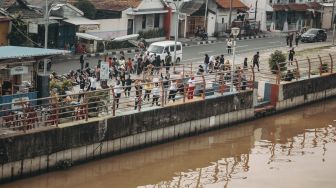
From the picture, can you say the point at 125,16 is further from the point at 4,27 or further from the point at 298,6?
the point at 298,6

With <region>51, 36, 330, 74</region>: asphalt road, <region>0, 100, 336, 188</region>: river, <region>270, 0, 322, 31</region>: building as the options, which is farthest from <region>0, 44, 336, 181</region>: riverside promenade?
<region>270, 0, 322, 31</region>: building

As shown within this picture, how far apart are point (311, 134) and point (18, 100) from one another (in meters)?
15.0

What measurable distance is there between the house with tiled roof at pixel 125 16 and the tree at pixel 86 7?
677 millimetres

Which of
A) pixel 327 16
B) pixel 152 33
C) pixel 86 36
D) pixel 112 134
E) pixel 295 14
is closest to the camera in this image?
pixel 112 134

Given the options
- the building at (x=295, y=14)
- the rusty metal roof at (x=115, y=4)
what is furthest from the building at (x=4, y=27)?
the building at (x=295, y=14)

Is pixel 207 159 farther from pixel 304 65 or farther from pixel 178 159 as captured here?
pixel 304 65

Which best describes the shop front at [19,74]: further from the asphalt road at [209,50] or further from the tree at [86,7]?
the tree at [86,7]

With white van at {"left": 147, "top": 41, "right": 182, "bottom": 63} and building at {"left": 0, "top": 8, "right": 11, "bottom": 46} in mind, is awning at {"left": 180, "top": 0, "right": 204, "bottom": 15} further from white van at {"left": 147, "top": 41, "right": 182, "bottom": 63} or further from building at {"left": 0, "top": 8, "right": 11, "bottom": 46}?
building at {"left": 0, "top": 8, "right": 11, "bottom": 46}

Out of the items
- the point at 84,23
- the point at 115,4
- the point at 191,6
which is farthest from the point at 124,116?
the point at 191,6

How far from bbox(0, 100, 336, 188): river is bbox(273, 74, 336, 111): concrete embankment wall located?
239 cm

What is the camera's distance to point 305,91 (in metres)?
37.7

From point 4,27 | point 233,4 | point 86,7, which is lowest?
point 4,27

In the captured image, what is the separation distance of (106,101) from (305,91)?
1517 centimetres

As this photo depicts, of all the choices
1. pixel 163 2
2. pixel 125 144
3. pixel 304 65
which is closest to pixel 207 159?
pixel 125 144
